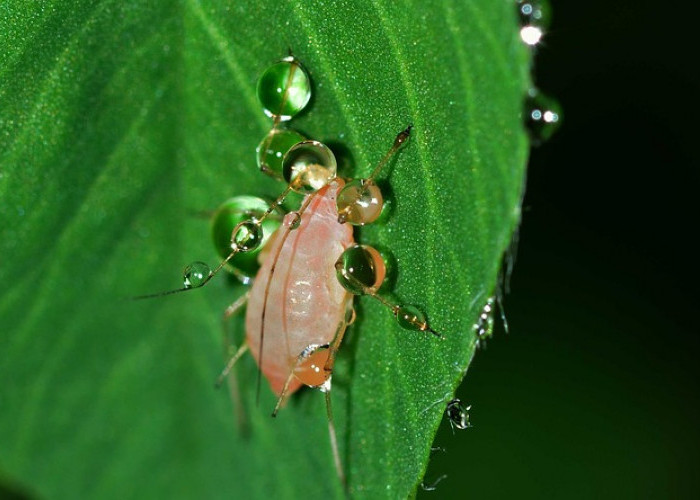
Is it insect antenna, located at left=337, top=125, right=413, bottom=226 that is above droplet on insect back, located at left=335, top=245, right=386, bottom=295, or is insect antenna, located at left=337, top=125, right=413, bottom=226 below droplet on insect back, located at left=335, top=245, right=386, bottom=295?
above

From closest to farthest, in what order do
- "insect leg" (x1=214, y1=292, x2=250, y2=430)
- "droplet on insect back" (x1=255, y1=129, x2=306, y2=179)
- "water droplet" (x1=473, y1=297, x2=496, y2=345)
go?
"water droplet" (x1=473, y1=297, x2=496, y2=345)
"droplet on insect back" (x1=255, y1=129, x2=306, y2=179)
"insect leg" (x1=214, y1=292, x2=250, y2=430)

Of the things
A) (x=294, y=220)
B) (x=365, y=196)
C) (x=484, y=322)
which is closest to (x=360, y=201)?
(x=365, y=196)

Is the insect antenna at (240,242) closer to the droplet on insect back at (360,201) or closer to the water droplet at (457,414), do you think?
the droplet on insect back at (360,201)

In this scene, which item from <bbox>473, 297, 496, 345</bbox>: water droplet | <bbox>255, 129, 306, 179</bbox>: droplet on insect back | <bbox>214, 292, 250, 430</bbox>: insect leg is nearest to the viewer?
<bbox>473, 297, 496, 345</bbox>: water droplet

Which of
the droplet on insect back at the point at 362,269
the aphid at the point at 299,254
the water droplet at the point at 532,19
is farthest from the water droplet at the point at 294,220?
the water droplet at the point at 532,19

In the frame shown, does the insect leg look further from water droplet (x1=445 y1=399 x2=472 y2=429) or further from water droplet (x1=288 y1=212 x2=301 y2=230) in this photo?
water droplet (x1=445 y1=399 x2=472 y2=429)

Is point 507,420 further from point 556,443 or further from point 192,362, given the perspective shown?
point 192,362

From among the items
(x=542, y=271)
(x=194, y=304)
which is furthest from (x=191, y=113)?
(x=542, y=271)

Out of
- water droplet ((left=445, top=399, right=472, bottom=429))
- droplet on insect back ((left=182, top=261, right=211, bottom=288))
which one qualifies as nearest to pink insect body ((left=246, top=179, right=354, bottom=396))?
droplet on insect back ((left=182, top=261, right=211, bottom=288))
